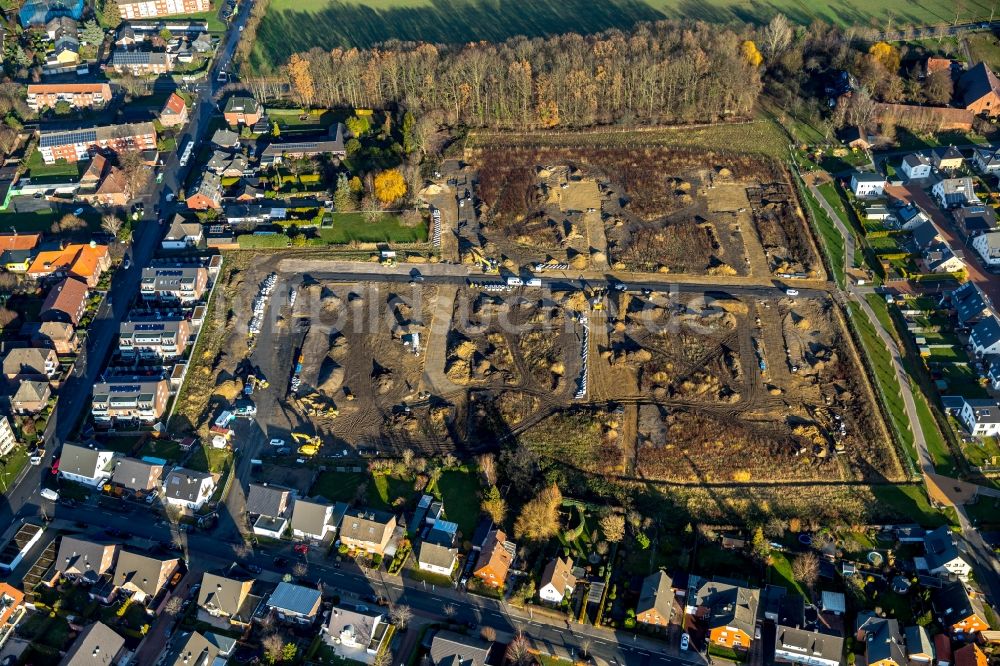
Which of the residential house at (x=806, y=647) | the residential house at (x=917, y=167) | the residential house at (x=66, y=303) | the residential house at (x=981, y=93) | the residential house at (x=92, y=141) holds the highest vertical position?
the residential house at (x=981, y=93)

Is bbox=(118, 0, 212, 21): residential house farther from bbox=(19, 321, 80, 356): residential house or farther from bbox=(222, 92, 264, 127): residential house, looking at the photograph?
bbox=(19, 321, 80, 356): residential house

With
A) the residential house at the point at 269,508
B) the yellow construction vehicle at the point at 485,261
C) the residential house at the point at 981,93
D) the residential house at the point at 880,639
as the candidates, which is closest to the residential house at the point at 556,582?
the residential house at the point at 269,508

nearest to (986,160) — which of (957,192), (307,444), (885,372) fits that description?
(957,192)

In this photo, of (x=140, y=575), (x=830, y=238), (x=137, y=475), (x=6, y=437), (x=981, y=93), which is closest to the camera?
(x=140, y=575)

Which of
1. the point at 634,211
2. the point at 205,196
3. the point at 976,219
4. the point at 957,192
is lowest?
the point at 205,196

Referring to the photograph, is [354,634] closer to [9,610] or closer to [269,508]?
[269,508]

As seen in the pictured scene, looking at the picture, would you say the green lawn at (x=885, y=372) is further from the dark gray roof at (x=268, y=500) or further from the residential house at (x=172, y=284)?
the residential house at (x=172, y=284)

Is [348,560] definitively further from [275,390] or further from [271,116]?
[271,116]

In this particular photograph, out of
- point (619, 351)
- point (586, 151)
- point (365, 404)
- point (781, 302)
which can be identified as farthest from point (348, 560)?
point (586, 151)

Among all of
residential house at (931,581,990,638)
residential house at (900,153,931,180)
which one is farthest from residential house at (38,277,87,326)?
residential house at (900,153,931,180)
